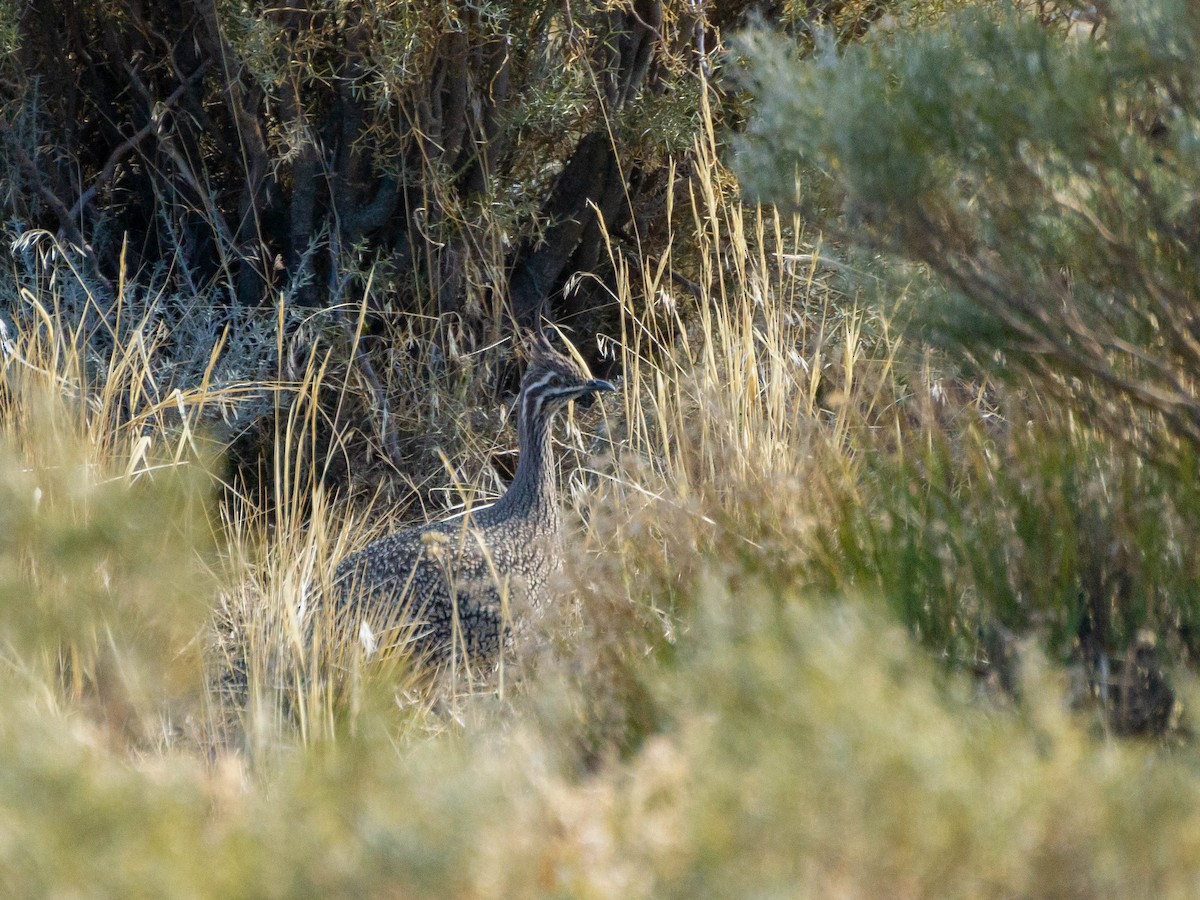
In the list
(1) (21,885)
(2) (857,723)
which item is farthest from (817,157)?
(1) (21,885)

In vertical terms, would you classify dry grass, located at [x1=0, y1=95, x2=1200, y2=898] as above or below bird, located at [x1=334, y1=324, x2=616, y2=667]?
above

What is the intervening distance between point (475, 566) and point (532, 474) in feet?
1.71

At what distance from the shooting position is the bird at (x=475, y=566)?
4.00 m

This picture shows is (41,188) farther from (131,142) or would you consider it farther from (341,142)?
(341,142)

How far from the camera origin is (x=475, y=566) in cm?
430

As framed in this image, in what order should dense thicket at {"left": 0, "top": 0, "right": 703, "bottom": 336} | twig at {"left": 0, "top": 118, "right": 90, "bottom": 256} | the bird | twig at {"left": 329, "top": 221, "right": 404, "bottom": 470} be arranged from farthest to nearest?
twig at {"left": 329, "top": 221, "right": 404, "bottom": 470}
twig at {"left": 0, "top": 118, "right": 90, "bottom": 256}
dense thicket at {"left": 0, "top": 0, "right": 703, "bottom": 336}
the bird

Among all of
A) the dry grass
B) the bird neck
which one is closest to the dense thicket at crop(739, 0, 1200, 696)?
the dry grass

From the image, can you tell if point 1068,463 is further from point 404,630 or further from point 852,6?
point 852,6

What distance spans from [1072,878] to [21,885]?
118 cm

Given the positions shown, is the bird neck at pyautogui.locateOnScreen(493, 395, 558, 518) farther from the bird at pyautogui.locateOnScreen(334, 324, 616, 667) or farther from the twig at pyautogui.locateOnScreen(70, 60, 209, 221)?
the twig at pyautogui.locateOnScreen(70, 60, 209, 221)

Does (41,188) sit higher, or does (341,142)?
(341,142)

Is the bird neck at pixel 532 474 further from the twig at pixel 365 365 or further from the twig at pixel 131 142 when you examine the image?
the twig at pixel 131 142

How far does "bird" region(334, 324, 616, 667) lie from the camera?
13.1ft

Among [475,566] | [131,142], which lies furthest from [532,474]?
[131,142]
